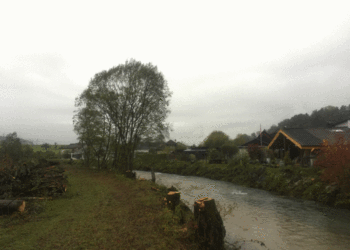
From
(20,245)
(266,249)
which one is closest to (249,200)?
(266,249)

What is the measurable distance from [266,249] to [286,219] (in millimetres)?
4304

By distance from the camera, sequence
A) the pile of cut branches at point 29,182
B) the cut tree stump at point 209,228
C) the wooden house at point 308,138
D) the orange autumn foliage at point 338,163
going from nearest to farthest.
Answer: the cut tree stump at point 209,228 → the pile of cut branches at point 29,182 → the orange autumn foliage at point 338,163 → the wooden house at point 308,138

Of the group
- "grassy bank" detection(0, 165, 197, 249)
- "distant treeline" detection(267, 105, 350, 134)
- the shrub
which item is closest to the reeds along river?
"grassy bank" detection(0, 165, 197, 249)

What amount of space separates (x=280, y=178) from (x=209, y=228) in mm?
15098

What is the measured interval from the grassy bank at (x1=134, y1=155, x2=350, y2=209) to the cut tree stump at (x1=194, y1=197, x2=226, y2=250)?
10.6 metres

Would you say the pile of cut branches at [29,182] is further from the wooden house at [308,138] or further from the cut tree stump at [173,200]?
the wooden house at [308,138]

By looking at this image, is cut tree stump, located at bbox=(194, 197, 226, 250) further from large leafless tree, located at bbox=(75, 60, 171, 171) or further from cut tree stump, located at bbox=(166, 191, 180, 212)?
large leafless tree, located at bbox=(75, 60, 171, 171)

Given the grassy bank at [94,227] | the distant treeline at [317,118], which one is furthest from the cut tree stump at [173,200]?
the distant treeline at [317,118]

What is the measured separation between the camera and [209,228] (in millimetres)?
5641

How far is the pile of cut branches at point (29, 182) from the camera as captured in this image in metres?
8.63

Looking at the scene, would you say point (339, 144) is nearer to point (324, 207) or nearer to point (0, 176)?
point (324, 207)

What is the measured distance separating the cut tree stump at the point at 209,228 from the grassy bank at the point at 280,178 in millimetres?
10560

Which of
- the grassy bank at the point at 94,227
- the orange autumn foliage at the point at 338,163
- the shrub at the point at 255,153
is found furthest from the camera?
the shrub at the point at 255,153

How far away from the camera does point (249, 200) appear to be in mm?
14820
